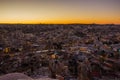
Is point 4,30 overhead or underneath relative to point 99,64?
overhead

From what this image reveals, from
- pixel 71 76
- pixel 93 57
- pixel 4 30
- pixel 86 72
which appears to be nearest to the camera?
pixel 86 72

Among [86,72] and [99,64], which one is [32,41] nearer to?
[99,64]

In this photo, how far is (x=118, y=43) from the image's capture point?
10.5 metres

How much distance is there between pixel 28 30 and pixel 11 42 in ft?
9.26

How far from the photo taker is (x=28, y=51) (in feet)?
30.6

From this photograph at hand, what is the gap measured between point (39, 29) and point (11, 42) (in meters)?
3.10

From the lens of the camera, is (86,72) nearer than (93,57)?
Yes

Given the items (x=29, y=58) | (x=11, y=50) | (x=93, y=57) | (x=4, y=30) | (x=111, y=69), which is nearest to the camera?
(x=111, y=69)

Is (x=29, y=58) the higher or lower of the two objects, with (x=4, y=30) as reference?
lower

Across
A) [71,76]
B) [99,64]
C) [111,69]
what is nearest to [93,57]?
[99,64]

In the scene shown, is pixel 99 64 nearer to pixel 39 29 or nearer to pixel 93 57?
pixel 93 57

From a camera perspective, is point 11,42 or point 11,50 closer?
point 11,50

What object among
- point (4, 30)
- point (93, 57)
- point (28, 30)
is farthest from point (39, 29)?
point (93, 57)

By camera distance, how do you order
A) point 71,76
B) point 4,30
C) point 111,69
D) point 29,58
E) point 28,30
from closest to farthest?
point 71,76, point 111,69, point 29,58, point 4,30, point 28,30
